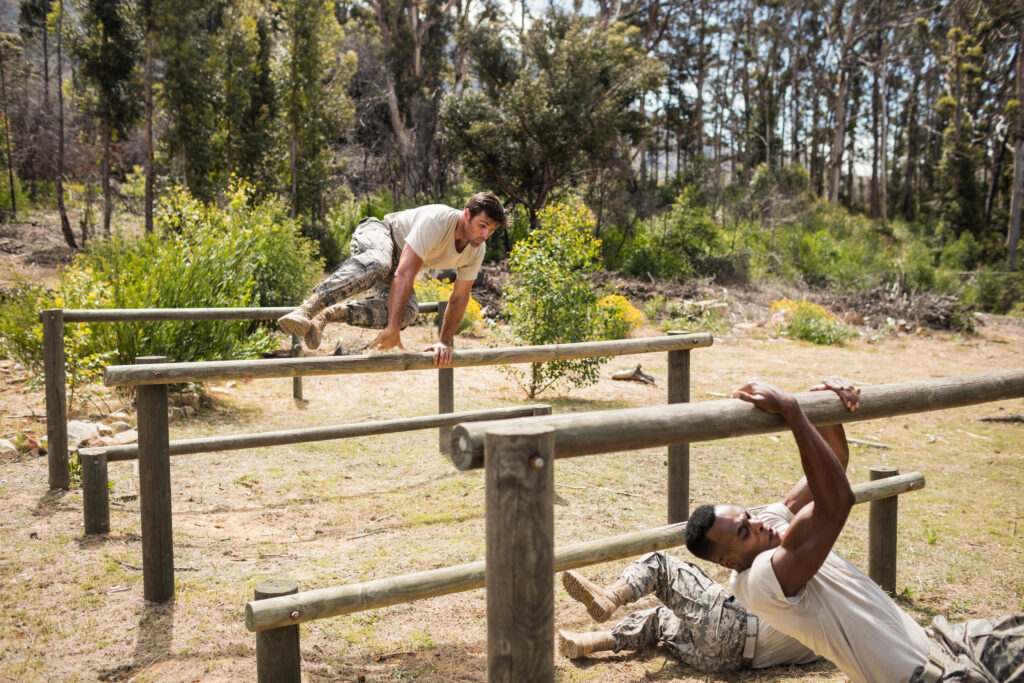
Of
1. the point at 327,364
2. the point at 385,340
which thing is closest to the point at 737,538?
the point at 327,364

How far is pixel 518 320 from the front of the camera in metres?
9.26

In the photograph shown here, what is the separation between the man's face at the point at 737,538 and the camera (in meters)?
2.43

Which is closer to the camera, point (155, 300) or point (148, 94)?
point (155, 300)

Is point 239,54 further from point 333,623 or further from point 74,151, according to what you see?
point 333,623

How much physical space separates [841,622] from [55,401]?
5.51 metres

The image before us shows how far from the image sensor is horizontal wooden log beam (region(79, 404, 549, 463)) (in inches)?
192

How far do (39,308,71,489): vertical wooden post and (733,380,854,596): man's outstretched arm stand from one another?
17.3 ft

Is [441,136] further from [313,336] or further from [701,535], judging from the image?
[701,535]

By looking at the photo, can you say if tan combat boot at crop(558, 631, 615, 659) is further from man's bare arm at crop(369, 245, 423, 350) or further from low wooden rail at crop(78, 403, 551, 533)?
low wooden rail at crop(78, 403, 551, 533)

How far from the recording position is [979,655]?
2414mm

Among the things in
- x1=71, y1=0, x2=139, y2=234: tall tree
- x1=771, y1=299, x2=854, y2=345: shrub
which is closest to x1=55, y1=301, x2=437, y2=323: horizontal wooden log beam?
x1=771, y1=299, x2=854, y2=345: shrub

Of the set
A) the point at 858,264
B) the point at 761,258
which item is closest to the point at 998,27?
the point at 858,264

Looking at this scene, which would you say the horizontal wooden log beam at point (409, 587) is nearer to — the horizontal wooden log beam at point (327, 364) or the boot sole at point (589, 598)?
the boot sole at point (589, 598)

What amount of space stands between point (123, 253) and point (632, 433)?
9626 mm
